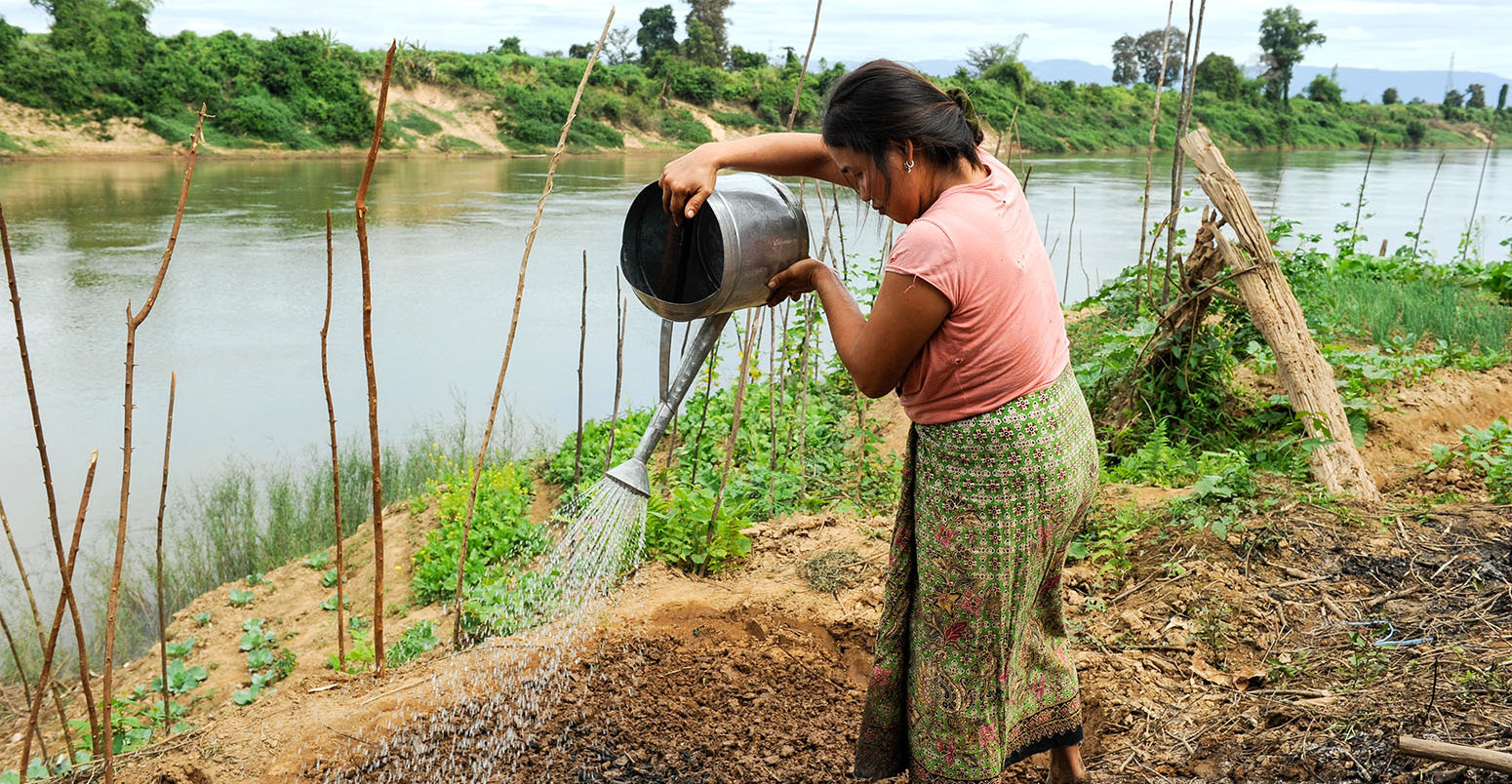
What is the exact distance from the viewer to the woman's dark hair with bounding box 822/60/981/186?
135 cm

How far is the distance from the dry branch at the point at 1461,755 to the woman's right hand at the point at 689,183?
1306 millimetres

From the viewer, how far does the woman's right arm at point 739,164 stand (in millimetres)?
1579

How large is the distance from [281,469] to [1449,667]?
4.71m

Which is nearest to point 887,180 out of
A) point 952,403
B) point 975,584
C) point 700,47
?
point 952,403

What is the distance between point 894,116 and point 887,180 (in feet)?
0.31

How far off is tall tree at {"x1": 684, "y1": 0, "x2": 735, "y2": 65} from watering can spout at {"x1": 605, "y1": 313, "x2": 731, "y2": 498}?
2361 cm

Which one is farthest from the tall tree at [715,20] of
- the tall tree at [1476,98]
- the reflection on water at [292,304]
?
the tall tree at [1476,98]

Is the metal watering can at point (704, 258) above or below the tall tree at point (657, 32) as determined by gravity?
below

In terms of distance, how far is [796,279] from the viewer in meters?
1.63

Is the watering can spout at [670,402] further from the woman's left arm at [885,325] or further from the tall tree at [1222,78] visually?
the tall tree at [1222,78]

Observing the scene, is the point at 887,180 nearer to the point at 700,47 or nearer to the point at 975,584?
the point at 975,584

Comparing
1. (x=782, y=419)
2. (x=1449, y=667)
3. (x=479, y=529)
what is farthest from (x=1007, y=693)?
(x=782, y=419)

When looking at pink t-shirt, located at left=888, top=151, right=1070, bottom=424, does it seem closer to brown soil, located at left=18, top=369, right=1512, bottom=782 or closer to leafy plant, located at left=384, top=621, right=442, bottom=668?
brown soil, located at left=18, top=369, right=1512, bottom=782

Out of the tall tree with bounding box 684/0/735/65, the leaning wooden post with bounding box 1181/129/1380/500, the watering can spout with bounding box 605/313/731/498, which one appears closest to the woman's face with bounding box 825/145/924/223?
the watering can spout with bounding box 605/313/731/498
